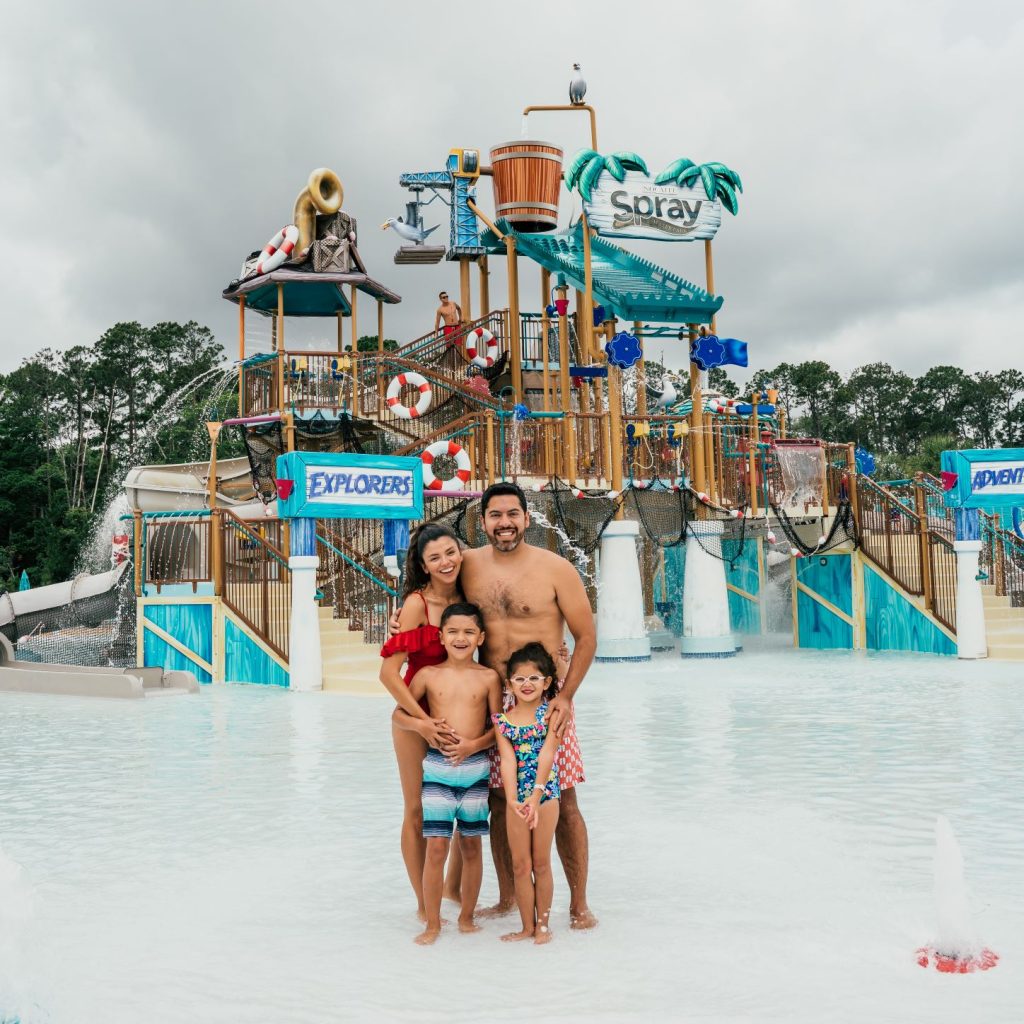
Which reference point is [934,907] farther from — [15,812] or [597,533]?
[597,533]

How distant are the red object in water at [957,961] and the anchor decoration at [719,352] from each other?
15.9m

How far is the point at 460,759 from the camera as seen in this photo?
513 centimetres

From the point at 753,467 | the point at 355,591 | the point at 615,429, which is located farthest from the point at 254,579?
the point at 753,467

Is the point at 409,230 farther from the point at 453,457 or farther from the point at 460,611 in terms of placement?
the point at 460,611

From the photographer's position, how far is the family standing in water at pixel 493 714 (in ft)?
16.6

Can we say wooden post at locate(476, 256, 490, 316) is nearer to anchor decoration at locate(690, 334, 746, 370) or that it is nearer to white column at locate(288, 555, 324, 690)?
anchor decoration at locate(690, 334, 746, 370)

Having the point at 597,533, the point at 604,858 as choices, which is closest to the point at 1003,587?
the point at 597,533

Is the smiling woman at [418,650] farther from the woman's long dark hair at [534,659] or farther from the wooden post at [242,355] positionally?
A: the wooden post at [242,355]

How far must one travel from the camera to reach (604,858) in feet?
21.6

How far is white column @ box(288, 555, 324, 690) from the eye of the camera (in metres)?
16.3

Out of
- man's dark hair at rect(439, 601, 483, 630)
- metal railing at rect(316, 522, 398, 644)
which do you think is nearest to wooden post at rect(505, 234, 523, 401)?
metal railing at rect(316, 522, 398, 644)

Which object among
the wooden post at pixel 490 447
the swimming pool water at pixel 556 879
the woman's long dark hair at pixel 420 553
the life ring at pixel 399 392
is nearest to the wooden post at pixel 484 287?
the life ring at pixel 399 392

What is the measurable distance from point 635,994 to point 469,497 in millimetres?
14651

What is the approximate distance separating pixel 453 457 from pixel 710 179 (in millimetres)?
6793
